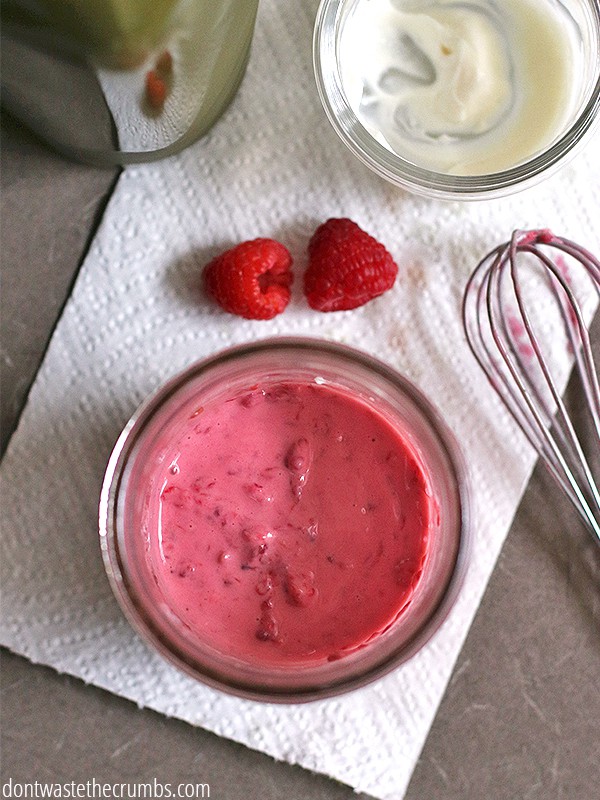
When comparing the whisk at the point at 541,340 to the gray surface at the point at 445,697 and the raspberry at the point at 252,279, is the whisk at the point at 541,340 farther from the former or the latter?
the raspberry at the point at 252,279

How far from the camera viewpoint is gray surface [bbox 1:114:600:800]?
80 centimetres

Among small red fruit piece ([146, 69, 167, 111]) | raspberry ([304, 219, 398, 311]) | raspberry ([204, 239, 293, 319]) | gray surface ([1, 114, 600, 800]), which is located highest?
small red fruit piece ([146, 69, 167, 111])

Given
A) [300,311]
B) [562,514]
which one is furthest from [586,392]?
[300,311]

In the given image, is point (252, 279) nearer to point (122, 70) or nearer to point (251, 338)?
point (251, 338)

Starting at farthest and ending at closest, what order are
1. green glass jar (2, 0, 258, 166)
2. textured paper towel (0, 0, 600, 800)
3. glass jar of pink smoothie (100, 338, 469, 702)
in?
textured paper towel (0, 0, 600, 800) < glass jar of pink smoothie (100, 338, 469, 702) < green glass jar (2, 0, 258, 166)

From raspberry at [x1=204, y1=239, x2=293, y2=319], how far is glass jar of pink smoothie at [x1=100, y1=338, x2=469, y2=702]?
0.07 m

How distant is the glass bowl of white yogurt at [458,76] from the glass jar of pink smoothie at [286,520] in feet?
0.61

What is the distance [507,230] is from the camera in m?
0.80

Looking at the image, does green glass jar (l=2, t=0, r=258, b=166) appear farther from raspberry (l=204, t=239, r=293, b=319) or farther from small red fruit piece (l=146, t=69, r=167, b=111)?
raspberry (l=204, t=239, r=293, b=319)

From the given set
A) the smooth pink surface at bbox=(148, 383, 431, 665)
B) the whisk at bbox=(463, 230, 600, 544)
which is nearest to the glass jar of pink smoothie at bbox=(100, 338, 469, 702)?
the smooth pink surface at bbox=(148, 383, 431, 665)

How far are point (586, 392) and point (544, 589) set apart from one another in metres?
0.17

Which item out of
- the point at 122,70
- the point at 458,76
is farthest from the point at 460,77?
the point at 122,70

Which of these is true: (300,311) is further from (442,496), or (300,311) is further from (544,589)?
(544,589)

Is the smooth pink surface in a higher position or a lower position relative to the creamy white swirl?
lower
